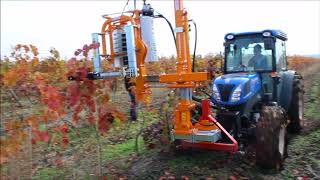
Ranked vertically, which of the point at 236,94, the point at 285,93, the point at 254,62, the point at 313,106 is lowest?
the point at 313,106

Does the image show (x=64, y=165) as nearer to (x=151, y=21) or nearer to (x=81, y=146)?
(x=81, y=146)

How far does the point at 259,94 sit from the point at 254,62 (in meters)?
0.66

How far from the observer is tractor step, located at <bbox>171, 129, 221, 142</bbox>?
19.6ft

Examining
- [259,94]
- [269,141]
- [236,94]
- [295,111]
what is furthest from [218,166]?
[295,111]

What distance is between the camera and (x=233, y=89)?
6676 millimetres

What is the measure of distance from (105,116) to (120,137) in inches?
126

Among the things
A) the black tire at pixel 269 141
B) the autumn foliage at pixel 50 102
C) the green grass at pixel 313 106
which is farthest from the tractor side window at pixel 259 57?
the autumn foliage at pixel 50 102

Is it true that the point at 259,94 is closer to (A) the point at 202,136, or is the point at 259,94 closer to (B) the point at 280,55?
(B) the point at 280,55

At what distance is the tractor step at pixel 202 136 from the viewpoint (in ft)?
19.6

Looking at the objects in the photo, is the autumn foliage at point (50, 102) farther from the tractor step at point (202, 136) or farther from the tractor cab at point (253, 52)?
the tractor cab at point (253, 52)

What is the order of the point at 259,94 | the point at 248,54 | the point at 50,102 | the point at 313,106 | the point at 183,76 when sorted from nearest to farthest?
the point at 50,102, the point at 183,76, the point at 259,94, the point at 248,54, the point at 313,106

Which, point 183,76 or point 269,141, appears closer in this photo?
point 183,76

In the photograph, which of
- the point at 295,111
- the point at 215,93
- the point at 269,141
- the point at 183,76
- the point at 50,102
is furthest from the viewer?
the point at 295,111

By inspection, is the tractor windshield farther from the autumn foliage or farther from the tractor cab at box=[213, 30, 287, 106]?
the autumn foliage
